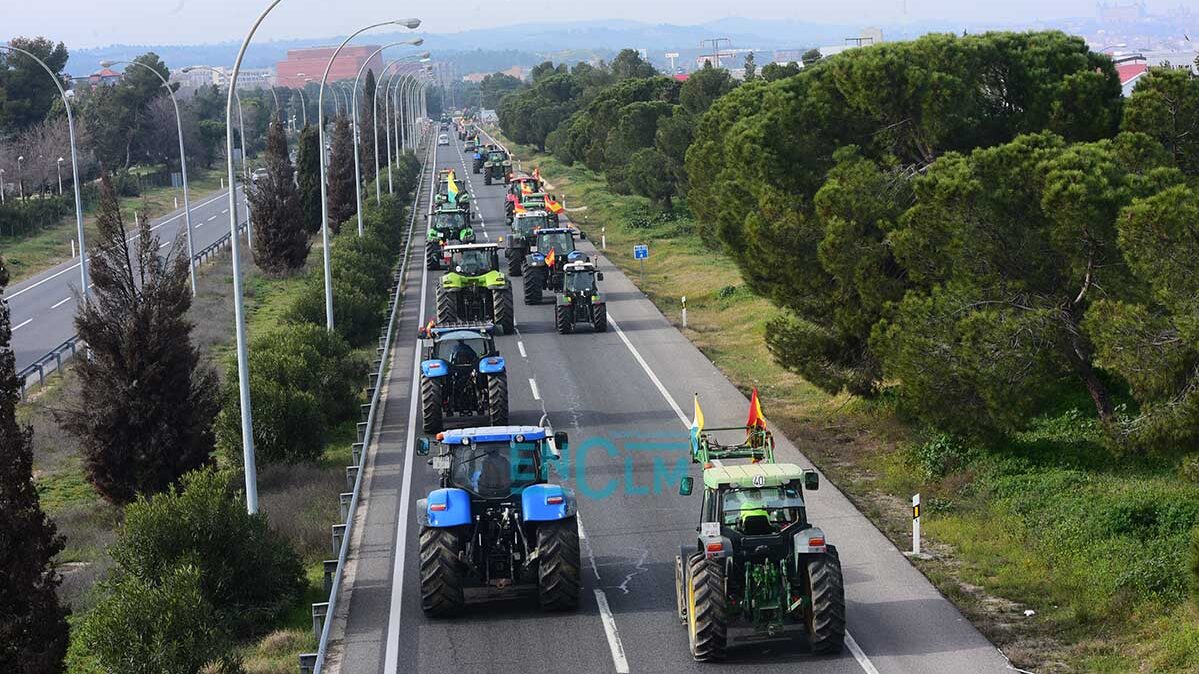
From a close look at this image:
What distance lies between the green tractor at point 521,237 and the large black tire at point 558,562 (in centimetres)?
3744

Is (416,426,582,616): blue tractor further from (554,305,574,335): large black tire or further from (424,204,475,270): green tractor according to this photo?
(424,204,475,270): green tractor

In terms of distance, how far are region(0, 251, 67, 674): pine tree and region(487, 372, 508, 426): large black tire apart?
13039 millimetres

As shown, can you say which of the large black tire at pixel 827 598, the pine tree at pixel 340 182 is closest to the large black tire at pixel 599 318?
the large black tire at pixel 827 598

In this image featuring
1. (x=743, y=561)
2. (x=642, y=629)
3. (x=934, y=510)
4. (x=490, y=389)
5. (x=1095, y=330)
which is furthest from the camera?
(x=490, y=389)

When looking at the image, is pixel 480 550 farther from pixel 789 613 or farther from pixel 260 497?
pixel 260 497

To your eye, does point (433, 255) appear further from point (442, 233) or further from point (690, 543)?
point (690, 543)

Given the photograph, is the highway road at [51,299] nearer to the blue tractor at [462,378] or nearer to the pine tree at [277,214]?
the pine tree at [277,214]

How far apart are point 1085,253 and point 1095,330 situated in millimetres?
1844

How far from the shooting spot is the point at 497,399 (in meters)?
27.3

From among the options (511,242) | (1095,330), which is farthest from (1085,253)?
(511,242)

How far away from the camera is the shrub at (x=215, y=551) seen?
17.5 meters

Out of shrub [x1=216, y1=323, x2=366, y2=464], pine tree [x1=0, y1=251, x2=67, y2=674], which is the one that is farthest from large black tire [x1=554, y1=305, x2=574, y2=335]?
pine tree [x1=0, y1=251, x2=67, y2=674]

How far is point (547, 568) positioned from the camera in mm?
16891

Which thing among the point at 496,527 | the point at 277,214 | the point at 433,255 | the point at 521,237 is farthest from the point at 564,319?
the point at 496,527
